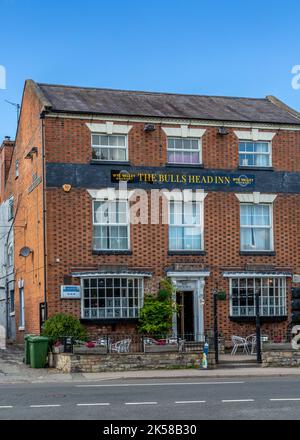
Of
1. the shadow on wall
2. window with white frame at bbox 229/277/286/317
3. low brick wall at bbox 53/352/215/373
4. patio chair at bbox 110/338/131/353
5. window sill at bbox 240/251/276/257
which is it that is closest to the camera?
low brick wall at bbox 53/352/215/373

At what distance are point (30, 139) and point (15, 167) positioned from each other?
14.8 ft

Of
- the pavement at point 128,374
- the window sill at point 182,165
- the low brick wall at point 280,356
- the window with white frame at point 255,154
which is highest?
the window with white frame at point 255,154

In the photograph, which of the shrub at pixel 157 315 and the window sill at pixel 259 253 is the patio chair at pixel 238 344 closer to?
the shrub at pixel 157 315

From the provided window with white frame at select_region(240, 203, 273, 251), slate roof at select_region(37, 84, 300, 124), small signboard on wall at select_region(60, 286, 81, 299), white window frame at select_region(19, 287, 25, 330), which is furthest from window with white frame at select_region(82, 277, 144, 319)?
slate roof at select_region(37, 84, 300, 124)

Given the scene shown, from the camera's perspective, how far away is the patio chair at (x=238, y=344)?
28194 millimetres

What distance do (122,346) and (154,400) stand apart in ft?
36.2

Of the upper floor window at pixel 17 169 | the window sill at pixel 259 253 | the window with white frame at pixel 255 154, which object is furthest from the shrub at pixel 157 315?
the upper floor window at pixel 17 169

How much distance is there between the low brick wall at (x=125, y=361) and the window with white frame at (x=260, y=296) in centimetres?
497

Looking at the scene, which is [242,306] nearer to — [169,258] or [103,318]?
[169,258]

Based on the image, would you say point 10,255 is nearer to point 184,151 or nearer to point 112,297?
point 112,297

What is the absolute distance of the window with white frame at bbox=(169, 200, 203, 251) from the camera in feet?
96.6

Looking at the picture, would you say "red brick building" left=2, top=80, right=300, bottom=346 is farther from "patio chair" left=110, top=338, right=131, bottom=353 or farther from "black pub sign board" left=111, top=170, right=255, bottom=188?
"patio chair" left=110, top=338, right=131, bottom=353

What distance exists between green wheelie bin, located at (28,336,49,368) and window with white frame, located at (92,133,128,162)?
7.11 m
